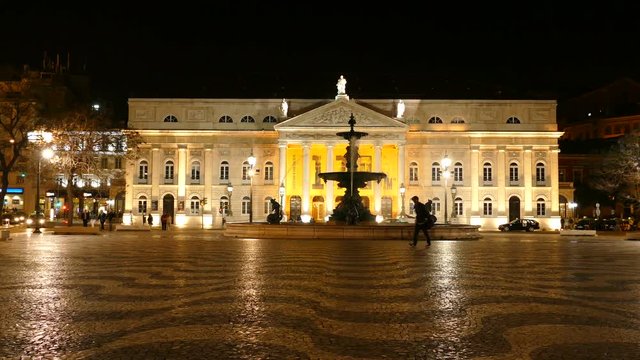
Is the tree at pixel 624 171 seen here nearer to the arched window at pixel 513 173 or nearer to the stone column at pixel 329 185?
the arched window at pixel 513 173

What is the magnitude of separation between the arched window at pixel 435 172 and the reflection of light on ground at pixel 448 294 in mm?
52674

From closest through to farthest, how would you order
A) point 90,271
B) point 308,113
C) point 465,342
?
1. point 465,342
2. point 90,271
3. point 308,113

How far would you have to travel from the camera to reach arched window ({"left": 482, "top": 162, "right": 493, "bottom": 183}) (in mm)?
68312

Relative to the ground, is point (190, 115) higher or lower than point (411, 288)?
higher

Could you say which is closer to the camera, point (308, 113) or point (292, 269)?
point (292, 269)

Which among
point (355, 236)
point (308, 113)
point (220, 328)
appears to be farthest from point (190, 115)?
point (220, 328)

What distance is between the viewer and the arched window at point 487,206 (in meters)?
68.1

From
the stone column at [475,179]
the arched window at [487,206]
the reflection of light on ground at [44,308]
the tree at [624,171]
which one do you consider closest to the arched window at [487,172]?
the stone column at [475,179]

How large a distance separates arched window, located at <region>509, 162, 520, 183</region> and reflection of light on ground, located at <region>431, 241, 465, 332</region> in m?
54.7

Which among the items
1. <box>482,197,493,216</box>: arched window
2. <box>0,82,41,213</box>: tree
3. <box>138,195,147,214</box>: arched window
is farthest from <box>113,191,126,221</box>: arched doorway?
<box>482,197,493,216</box>: arched window

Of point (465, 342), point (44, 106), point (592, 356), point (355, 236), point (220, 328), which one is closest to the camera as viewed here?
point (592, 356)

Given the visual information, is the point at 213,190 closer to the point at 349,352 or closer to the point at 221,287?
the point at 221,287

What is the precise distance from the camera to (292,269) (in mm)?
14047

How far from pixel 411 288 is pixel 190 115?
201 feet
